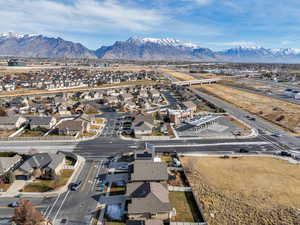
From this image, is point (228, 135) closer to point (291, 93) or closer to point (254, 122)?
point (254, 122)

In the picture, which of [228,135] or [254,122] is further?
[254,122]

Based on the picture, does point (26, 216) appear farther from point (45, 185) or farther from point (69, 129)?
point (69, 129)

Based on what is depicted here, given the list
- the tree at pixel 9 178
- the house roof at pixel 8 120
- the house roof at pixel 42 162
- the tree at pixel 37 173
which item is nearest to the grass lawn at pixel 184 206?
the house roof at pixel 42 162

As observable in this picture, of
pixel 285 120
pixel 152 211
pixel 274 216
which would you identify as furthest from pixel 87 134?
pixel 285 120

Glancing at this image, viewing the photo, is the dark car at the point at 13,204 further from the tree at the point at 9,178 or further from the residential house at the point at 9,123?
the residential house at the point at 9,123

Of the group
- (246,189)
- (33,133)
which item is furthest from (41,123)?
(246,189)

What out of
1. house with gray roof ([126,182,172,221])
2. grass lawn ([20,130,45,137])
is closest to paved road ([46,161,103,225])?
house with gray roof ([126,182,172,221])

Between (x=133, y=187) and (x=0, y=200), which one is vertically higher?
(x=133, y=187)
